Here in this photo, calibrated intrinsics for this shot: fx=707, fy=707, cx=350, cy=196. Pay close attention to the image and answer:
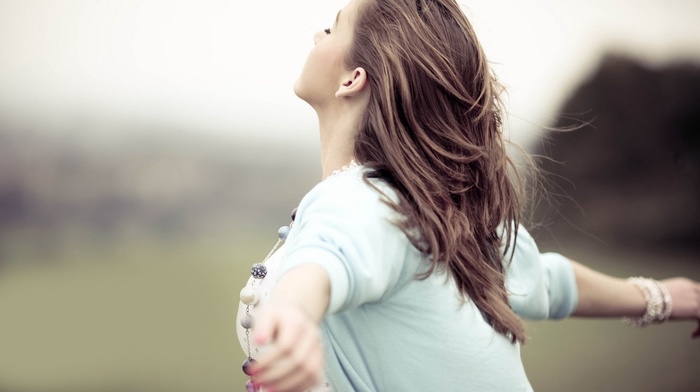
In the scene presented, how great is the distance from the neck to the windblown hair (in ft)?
0.08

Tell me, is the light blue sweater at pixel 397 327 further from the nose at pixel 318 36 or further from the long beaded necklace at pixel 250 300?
the nose at pixel 318 36

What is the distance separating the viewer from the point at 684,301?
104cm

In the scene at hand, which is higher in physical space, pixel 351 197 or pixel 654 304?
pixel 351 197

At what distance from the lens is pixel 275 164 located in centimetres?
143

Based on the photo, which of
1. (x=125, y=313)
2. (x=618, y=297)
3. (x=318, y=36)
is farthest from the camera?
(x=125, y=313)

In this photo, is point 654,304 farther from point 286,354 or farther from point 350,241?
point 286,354

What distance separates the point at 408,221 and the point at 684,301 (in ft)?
2.02

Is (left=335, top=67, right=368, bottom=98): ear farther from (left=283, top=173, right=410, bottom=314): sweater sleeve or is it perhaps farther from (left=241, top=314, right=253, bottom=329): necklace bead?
(left=241, top=314, right=253, bottom=329): necklace bead

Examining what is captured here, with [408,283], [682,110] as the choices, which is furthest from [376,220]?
[682,110]

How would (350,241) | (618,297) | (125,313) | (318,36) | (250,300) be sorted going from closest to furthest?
(350,241)
(250,300)
(318,36)
(618,297)
(125,313)

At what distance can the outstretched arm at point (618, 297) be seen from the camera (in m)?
0.98

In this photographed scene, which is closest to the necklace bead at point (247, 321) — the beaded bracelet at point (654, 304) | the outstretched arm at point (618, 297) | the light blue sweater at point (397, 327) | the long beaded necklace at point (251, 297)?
the long beaded necklace at point (251, 297)

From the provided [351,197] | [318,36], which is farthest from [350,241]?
[318,36]

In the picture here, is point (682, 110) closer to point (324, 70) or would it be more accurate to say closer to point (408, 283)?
point (324, 70)
